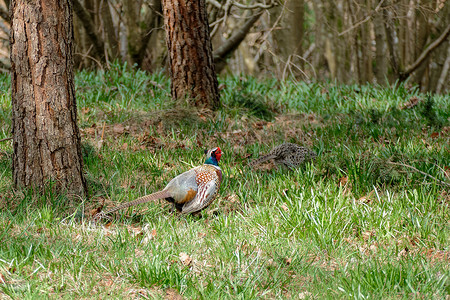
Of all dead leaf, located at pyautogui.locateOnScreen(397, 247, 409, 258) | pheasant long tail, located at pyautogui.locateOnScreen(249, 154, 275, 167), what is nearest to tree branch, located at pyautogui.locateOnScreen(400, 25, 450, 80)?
pheasant long tail, located at pyautogui.locateOnScreen(249, 154, 275, 167)

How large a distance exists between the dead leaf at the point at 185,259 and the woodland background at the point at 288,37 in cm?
533

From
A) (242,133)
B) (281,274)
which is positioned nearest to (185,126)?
(242,133)

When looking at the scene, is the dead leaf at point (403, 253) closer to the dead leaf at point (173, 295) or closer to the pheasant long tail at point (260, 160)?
the dead leaf at point (173, 295)

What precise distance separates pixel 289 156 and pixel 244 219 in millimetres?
1360

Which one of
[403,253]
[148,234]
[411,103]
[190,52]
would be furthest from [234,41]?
[403,253]

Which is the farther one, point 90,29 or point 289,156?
point 90,29

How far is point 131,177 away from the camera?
532 centimetres

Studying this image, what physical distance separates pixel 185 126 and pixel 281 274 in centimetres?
369

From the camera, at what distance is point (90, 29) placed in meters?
10.7

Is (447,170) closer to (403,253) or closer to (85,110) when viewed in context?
(403,253)

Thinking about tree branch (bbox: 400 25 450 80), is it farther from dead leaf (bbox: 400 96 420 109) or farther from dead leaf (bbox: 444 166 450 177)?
dead leaf (bbox: 444 166 450 177)

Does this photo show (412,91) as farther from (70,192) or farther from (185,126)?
(70,192)

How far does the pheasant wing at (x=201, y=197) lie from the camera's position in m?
4.45

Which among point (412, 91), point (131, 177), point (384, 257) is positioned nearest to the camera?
point (384, 257)
